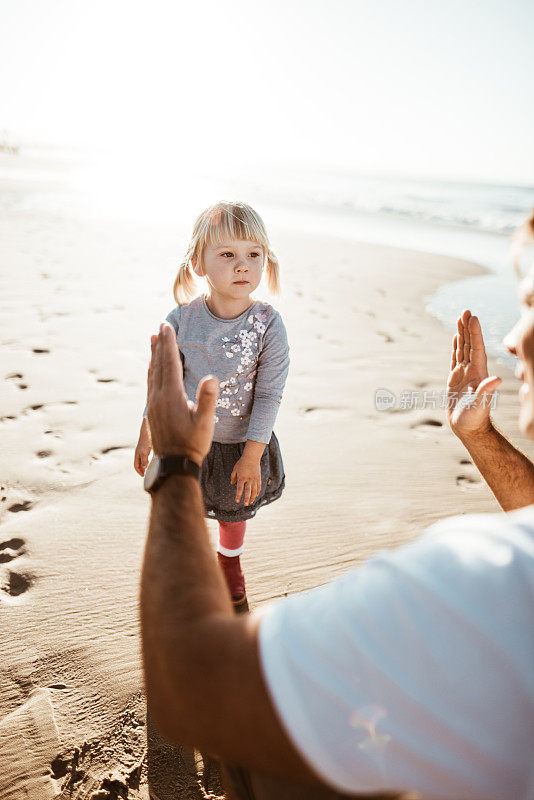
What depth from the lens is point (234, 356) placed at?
7.13ft

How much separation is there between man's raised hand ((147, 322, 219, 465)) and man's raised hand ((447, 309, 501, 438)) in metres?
0.99

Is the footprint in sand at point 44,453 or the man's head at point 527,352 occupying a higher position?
the man's head at point 527,352

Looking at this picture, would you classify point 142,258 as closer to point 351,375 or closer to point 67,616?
point 351,375

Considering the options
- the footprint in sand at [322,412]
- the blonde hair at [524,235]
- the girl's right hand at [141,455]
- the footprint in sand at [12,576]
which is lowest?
the footprint in sand at [12,576]

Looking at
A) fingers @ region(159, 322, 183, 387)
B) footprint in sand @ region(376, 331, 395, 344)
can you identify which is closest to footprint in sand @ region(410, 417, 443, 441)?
footprint in sand @ region(376, 331, 395, 344)

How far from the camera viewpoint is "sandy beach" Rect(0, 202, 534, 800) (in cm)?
174

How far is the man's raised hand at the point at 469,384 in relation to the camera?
70.9 inches

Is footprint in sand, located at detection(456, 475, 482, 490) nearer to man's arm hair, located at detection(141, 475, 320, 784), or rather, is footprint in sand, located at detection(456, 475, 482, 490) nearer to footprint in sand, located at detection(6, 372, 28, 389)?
man's arm hair, located at detection(141, 475, 320, 784)

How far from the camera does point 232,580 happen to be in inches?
92.7

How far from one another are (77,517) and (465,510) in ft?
7.16

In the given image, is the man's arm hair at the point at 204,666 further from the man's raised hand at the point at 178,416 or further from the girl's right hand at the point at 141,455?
the girl's right hand at the point at 141,455

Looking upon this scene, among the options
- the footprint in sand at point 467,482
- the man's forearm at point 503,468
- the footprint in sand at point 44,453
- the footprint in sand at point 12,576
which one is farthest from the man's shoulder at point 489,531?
the footprint in sand at point 44,453

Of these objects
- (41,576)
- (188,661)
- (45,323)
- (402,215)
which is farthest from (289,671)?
(402,215)

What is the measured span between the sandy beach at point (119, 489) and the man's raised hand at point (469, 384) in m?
1.09
